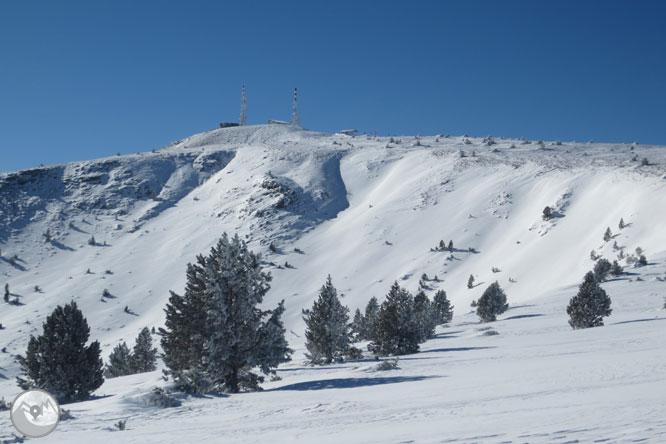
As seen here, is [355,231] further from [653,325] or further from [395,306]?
[653,325]

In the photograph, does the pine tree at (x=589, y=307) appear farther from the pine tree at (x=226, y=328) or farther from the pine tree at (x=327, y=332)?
the pine tree at (x=226, y=328)

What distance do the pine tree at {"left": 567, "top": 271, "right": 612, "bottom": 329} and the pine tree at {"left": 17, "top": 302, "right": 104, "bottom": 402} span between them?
79.2ft

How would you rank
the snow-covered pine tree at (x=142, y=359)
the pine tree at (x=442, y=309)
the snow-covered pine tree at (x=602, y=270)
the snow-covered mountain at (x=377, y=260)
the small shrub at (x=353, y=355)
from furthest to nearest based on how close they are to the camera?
1. the pine tree at (x=442, y=309)
2. the snow-covered pine tree at (x=602, y=270)
3. the snow-covered pine tree at (x=142, y=359)
4. the small shrub at (x=353, y=355)
5. the snow-covered mountain at (x=377, y=260)

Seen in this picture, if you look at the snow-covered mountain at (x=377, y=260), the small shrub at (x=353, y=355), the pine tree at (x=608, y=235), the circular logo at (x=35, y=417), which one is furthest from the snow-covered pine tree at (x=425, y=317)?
the pine tree at (x=608, y=235)

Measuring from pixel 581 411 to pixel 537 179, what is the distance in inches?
2896

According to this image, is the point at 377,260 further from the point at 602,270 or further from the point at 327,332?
the point at 327,332

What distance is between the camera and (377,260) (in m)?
65.9

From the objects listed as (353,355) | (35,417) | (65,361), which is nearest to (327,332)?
(353,355)

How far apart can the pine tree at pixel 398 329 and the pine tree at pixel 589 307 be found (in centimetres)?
884

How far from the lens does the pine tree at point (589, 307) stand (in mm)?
27078

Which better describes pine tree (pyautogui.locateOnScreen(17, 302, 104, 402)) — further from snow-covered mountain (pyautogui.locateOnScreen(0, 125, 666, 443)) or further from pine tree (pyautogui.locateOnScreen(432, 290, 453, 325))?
pine tree (pyautogui.locateOnScreen(432, 290, 453, 325))

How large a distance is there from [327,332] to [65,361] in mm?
12381

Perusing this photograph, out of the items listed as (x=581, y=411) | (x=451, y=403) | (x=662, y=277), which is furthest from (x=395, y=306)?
(x=662, y=277)

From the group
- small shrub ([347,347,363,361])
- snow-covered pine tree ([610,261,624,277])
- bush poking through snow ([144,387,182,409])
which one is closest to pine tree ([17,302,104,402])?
bush poking through snow ([144,387,182,409])
